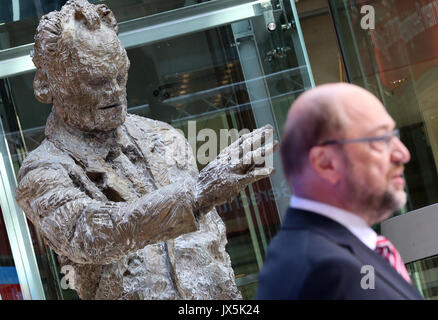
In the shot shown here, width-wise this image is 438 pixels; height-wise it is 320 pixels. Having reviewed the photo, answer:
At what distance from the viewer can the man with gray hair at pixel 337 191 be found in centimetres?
117

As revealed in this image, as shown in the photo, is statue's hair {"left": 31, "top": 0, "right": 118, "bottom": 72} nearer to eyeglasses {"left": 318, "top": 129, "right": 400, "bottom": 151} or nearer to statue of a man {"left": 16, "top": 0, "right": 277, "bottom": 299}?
statue of a man {"left": 16, "top": 0, "right": 277, "bottom": 299}

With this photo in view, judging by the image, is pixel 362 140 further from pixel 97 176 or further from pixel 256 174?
pixel 97 176

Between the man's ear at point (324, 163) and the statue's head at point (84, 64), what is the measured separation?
129 cm

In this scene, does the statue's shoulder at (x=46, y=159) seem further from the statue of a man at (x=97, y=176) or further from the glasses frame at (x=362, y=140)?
the glasses frame at (x=362, y=140)

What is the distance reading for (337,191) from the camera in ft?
3.98

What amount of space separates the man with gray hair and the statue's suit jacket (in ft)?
2.62

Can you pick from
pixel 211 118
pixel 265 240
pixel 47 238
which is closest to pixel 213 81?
pixel 211 118

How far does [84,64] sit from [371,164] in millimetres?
1334

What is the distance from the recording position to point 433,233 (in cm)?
381

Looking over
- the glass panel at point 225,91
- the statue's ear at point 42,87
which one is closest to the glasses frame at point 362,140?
the statue's ear at point 42,87

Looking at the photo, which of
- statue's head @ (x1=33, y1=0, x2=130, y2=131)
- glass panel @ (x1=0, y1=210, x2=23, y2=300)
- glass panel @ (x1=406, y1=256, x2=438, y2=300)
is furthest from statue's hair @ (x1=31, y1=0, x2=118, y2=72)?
glass panel @ (x1=406, y1=256, x2=438, y2=300)
